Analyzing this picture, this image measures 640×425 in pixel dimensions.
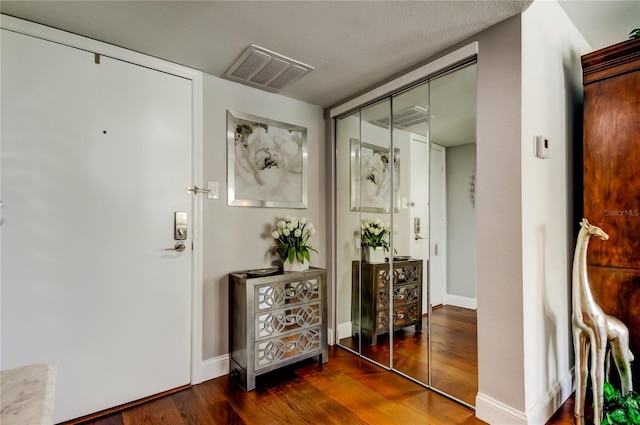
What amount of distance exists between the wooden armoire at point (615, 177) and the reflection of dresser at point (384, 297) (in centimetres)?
109

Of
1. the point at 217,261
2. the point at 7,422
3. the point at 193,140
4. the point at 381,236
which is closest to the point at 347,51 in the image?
the point at 193,140

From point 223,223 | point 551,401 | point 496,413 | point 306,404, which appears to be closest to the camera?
point 496,413

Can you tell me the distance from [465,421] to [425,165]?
1580mm

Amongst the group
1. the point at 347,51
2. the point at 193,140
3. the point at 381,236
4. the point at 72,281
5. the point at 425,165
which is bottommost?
the point at 72,281

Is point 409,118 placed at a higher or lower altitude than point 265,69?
lower

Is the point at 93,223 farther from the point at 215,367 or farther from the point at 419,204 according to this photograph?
the point at 419,204

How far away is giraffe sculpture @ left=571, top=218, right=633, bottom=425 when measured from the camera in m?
1.56

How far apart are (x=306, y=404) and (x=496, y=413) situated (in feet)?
3.56

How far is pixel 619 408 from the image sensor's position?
62.1 inches

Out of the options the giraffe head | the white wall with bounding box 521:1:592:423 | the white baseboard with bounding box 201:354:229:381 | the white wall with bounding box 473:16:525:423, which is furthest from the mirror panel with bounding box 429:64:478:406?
the white baseboard with bounding box 201:354:229:381

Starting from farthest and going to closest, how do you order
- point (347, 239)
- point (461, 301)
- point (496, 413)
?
point (347, 239) < point (461, 301) < point (496, 413)

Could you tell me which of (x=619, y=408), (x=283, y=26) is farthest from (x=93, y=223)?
(x=619, y=408)

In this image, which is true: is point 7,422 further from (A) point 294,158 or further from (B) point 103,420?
(A) point 294,158

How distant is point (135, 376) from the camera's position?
6.42ft
